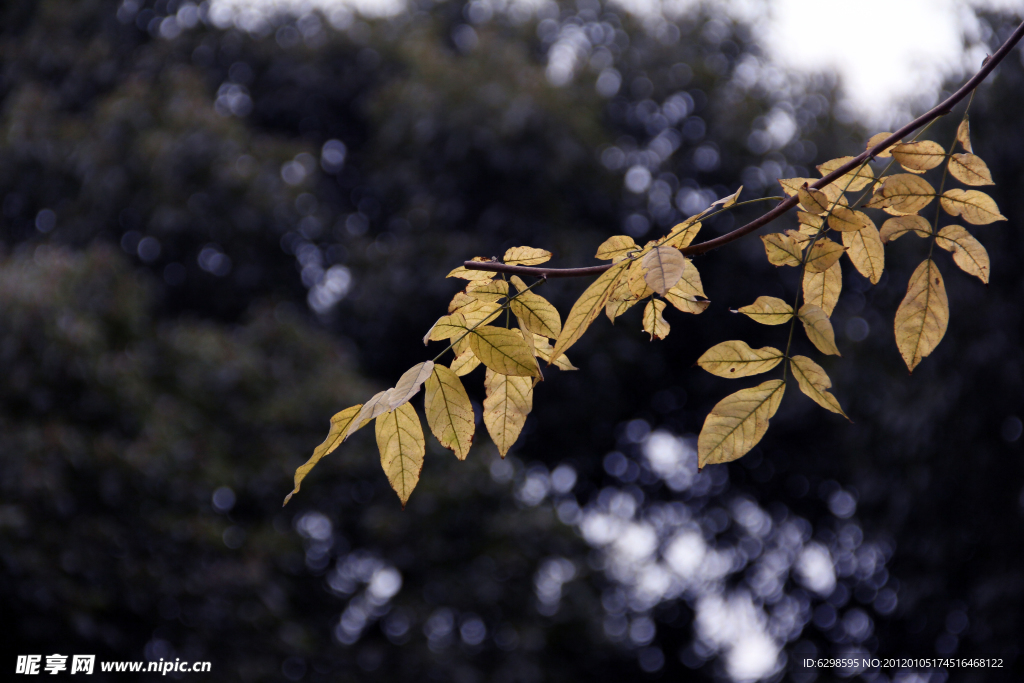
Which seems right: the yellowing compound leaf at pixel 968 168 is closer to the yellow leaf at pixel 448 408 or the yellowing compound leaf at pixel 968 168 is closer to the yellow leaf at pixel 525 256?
the yellow leaf at pixel 525 256

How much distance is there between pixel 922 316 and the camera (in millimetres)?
664

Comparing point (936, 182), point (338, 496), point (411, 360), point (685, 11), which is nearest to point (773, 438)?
point (936, 182)

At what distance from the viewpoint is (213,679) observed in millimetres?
3188

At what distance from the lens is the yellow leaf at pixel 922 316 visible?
660 millimetres

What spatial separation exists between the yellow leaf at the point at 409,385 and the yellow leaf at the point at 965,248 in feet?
1.59

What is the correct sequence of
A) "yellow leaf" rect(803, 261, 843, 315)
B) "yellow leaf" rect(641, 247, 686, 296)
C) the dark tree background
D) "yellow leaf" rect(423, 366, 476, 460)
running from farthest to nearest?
1. the dark tree background
2. "yellow leaf" rect(803, 261, 843, 315)
3. "yellow leaf" rect(423, 366, 476, 460)
4. "yellow leaf" rect(641, 247, 686, 296)

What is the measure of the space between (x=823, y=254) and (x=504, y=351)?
0.30 m

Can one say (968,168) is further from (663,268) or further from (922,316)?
(663,268)

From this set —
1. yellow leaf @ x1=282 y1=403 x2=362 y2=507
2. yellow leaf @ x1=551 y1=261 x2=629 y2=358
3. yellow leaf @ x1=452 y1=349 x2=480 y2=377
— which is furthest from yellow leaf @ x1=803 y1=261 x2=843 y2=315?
yellow leaf @ x1=282 y1=403 x2=362 y2=507

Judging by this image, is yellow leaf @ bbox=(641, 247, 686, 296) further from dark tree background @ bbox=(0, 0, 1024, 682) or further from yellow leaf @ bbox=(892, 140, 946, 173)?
dark tree background @ bbox=(0, 0, 1024, 682)

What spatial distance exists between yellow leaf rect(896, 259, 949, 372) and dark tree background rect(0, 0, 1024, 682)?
3.05 metres

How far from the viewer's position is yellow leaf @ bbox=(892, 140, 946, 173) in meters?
0.64

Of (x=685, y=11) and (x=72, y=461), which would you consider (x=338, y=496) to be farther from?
(x=685, y=11)

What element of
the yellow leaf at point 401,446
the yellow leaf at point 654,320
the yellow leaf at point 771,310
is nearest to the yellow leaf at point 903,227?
the yellow leaf at point 771,310
